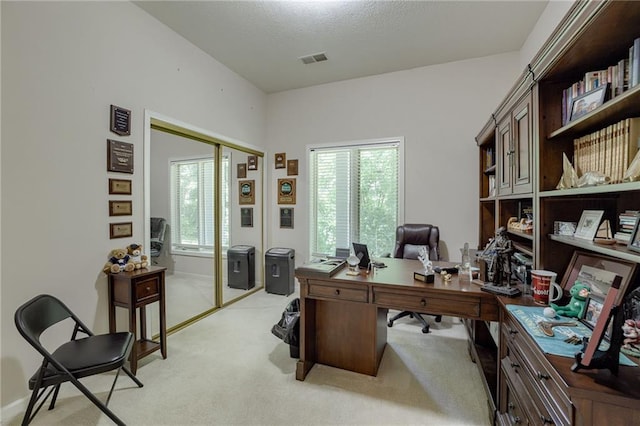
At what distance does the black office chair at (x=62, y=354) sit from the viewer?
1.48 m

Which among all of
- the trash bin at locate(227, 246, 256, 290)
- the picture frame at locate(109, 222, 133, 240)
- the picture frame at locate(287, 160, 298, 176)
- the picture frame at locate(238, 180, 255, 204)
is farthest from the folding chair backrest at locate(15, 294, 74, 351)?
the picture frame at locate(287, 160, 298, 176)

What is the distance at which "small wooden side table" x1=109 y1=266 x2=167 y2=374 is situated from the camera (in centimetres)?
218

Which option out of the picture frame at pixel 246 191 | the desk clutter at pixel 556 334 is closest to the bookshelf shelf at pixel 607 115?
the desk clutter at pixel 556 334

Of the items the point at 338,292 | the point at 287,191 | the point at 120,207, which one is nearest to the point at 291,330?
the point at 338,292

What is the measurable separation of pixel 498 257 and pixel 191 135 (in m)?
3.26

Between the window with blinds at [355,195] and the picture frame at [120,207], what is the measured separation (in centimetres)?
247

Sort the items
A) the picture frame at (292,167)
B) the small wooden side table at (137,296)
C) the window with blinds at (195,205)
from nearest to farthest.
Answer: the small wooden side table at (137,296) < the window with blinds at (195,205) < the picture frame at (292,167)

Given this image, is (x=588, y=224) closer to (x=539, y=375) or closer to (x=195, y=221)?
(x=539, y=375)

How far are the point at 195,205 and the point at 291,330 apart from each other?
2.11 metres

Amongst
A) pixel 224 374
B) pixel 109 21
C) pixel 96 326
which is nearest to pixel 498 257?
pixel 224 374

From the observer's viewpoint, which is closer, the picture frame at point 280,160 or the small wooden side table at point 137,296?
the small wooden side table at point 137,296

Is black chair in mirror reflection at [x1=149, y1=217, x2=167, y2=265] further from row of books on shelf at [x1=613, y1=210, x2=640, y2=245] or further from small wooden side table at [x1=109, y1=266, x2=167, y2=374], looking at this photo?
row of books on shelf at [x1=613, y1=210, x2=640, y2=245]

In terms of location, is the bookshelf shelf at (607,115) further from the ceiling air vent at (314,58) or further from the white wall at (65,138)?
the white wall at (65,138)

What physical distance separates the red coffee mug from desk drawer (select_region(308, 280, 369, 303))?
96 centimetres
